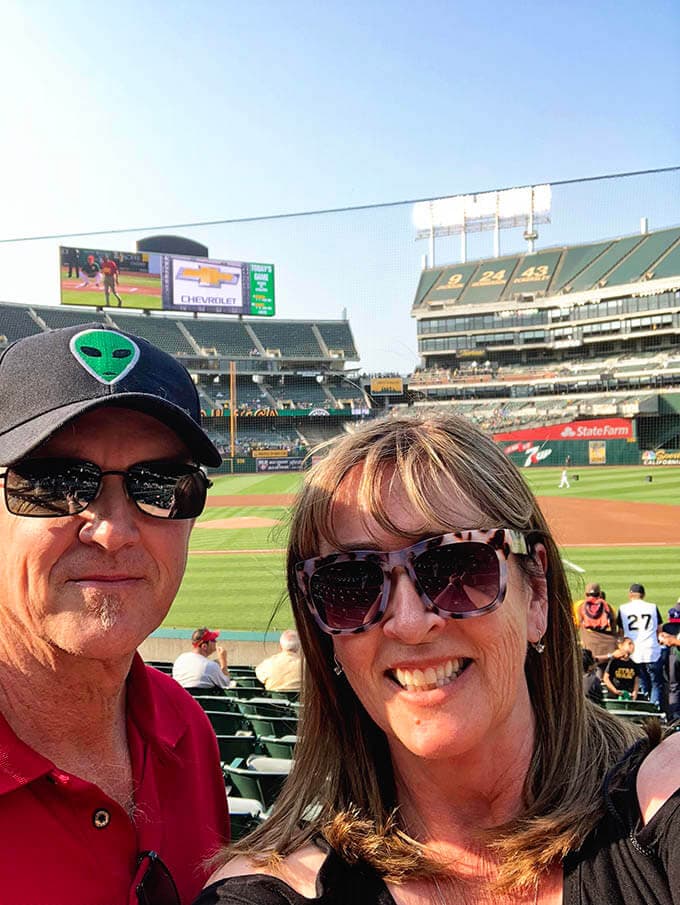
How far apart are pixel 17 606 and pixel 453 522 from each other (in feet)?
3.10

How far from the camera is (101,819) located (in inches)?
55.4

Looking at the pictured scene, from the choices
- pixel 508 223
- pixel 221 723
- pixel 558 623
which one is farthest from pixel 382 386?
pixel 508 223

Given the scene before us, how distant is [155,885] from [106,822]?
0.16m

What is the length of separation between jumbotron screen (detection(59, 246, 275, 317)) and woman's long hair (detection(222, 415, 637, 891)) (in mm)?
47681

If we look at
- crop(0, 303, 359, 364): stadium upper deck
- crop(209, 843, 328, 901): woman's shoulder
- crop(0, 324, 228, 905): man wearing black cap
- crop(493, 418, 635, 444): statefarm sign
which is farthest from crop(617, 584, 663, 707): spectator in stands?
crop(0, 303, 359, 364): stadium upper deck

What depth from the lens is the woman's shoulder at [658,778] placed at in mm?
1233

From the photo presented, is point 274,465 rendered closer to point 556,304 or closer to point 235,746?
point 556,304

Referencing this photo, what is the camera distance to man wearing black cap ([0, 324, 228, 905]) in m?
1.37

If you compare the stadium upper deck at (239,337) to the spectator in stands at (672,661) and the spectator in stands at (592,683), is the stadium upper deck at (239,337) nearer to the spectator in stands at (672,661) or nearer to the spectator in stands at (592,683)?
the spectator in stands at (672,661)

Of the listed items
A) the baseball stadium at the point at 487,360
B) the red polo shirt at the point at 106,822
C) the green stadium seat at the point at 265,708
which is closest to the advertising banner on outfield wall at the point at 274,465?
the baseball stadium at the point at 487,360

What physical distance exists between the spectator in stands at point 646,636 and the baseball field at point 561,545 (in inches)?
44.4

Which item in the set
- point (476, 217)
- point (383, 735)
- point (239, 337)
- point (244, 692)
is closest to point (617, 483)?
point (244, 692)

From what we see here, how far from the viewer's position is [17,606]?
146 centimetres

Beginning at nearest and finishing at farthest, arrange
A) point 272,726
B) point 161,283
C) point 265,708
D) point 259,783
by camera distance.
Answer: point 259,783
point 272,726
point 265,708
point 161,283
